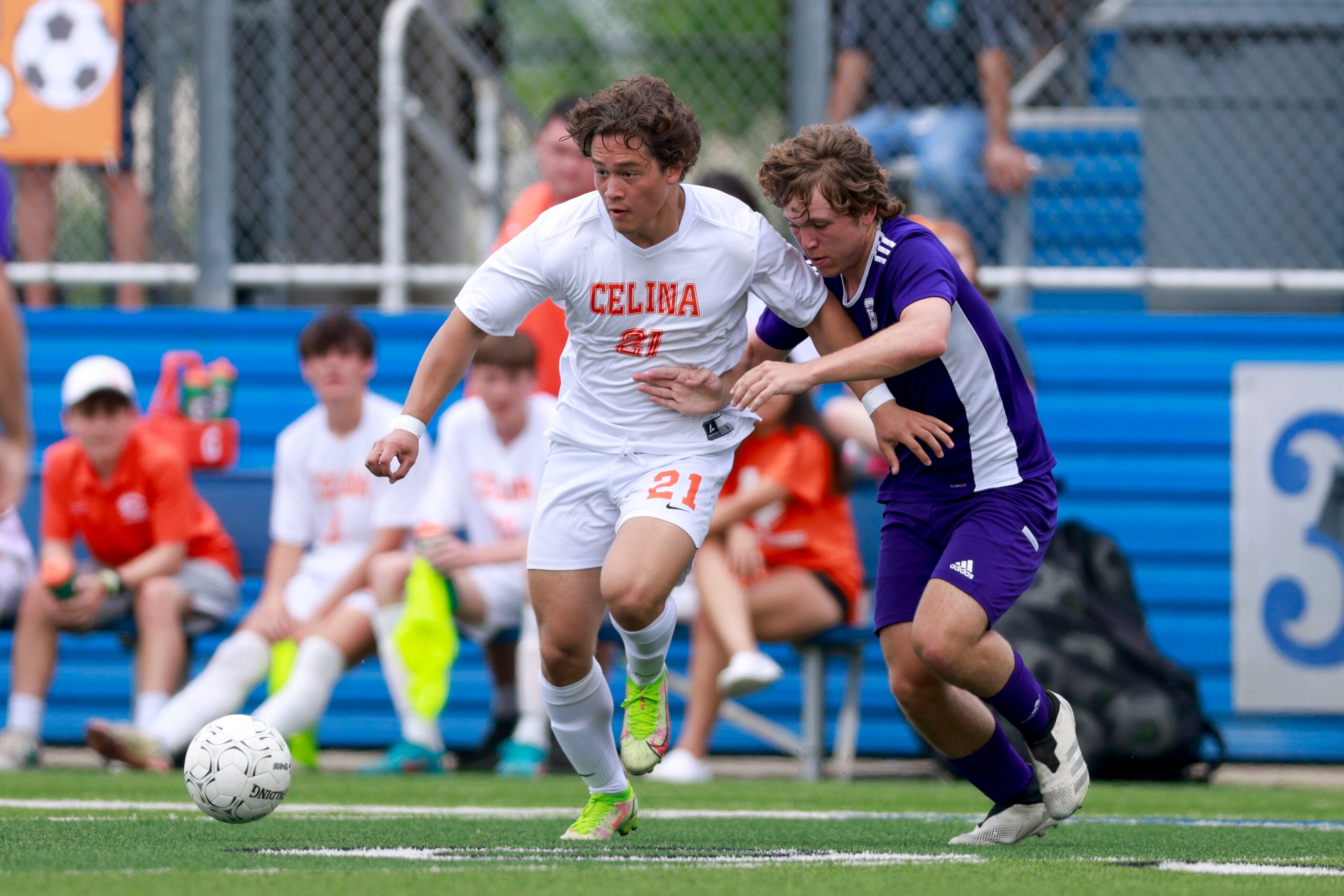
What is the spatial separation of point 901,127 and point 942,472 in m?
3.82

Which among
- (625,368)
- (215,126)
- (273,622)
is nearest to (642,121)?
(625,368)

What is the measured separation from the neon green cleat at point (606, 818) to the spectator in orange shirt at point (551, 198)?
205 centimetres

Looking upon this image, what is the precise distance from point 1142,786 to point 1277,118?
3.33 metres

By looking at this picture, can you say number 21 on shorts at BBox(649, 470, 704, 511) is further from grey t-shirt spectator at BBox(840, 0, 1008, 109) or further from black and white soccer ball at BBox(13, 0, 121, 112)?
black and white soccer ball at BBox(13, 0, 121, 112)

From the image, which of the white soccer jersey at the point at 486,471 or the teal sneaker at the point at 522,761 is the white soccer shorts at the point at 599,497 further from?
the white soccer jersey at the point at 486,471

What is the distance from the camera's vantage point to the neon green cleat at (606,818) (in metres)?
4.53

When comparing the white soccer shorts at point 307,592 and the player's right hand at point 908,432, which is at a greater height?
the player's right hand at point 908,432

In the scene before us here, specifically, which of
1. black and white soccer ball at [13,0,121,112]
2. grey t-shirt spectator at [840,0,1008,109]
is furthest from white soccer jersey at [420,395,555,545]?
black and white soccer ball at [13,0,121,112]

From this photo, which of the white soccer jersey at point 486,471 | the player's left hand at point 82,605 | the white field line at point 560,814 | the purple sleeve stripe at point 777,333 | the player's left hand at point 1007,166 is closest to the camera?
the purple sleeve stripe at point 777,333

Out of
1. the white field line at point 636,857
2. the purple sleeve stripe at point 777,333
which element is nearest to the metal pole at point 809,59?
the purple sleeve stripe at point 777,333

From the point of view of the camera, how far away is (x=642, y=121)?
4223 mm

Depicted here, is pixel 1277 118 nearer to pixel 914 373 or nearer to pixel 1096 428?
pixel 1096 428

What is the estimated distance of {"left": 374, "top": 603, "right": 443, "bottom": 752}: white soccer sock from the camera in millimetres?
6969

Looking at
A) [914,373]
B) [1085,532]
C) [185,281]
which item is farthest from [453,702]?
[914,373]
